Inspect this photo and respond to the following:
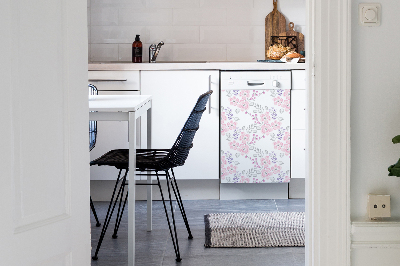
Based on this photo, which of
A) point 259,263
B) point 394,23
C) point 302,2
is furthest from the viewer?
point 302,2

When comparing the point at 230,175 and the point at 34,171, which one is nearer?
the point at 34,171

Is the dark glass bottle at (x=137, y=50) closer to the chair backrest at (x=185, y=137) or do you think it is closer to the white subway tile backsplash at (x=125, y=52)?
the white subway tile backsplash at (x=125, y=52)

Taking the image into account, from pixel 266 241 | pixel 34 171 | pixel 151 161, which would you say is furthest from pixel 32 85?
pixel 266 241

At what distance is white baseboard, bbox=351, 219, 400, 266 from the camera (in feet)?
5.63

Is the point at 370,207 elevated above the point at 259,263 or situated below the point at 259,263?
above

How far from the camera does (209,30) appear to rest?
14.6 feet

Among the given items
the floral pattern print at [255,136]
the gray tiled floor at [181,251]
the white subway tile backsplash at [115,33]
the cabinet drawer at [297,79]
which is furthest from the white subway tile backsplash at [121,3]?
the gray tiled floor at [181,251]

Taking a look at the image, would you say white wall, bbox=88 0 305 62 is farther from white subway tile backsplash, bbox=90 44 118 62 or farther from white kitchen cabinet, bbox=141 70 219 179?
white kitchen cabinet, bbox=141 70 219 179

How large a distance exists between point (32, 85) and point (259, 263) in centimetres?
170

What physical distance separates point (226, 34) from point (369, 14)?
9.36ft

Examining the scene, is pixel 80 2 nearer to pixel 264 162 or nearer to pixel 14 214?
pixel 14 214

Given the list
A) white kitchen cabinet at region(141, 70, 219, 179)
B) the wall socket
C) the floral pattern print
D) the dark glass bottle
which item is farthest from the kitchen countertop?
the wall socket

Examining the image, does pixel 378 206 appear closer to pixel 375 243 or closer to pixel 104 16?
pixel 375 243

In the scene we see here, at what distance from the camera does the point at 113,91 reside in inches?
150
